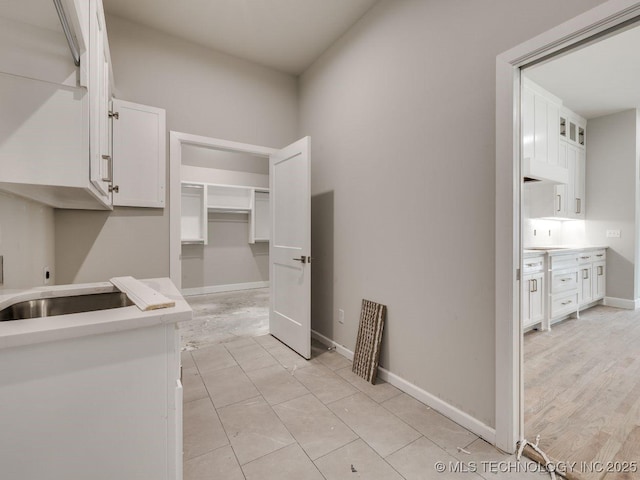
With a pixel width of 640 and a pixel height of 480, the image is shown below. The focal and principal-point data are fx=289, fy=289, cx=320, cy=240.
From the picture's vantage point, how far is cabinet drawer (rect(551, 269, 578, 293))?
3.52 meters

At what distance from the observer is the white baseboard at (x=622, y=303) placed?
429 centimetres

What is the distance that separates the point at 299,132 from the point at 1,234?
287 centimetres

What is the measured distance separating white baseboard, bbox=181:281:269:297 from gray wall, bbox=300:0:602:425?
350 centimetres

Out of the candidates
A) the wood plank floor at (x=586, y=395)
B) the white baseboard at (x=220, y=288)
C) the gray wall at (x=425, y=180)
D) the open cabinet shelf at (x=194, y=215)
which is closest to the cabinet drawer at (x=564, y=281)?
the wood plank floor at (x=586, y=395)

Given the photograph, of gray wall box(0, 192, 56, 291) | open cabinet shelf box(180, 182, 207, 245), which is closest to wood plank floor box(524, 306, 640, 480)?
gray wall box(0, 192, 56, 291)

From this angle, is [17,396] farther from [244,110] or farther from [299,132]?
[299,132]

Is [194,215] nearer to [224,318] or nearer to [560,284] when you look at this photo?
[224,318]

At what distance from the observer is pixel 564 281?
3684 millimetres

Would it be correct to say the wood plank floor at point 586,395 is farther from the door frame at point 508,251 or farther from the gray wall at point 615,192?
the gray wall at point 615,192

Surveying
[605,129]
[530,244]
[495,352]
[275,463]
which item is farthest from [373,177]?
[605,129]

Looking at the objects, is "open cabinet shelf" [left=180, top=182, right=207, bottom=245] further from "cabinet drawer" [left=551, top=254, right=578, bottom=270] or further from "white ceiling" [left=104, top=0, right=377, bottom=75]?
"cabinet drawer" [left=551, top=254, right=578, bottom=270]

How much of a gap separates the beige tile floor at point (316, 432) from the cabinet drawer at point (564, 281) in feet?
8.93

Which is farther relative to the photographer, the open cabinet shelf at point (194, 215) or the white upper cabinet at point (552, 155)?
the open cabinet shelf at point (194, 215)

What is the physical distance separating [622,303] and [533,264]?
2506mm
